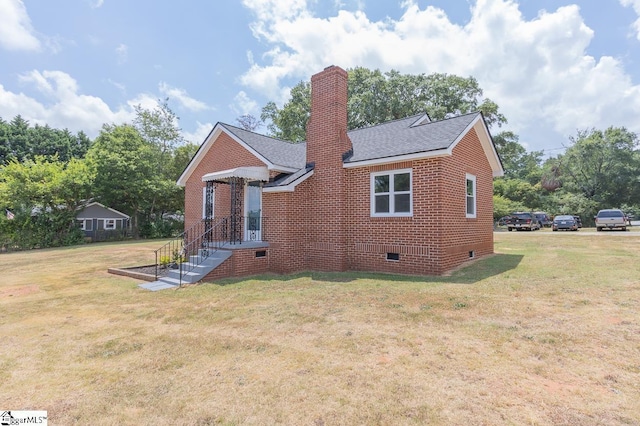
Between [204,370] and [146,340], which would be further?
[146,340]

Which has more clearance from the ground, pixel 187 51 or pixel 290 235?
pixel 187 51

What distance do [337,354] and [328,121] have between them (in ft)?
28.6

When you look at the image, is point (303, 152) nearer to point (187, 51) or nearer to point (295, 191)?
point (295, 191)

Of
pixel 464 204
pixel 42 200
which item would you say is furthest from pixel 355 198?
pixel 42 200

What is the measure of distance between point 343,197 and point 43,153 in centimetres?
4882

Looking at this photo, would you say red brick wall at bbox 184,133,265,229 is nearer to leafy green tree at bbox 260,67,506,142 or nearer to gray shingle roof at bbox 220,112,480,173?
gray shingle roof at bbox 220,112,480,173

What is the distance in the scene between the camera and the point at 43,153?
42.2 meters

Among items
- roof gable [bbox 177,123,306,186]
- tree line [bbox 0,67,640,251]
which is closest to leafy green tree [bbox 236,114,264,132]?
tree line [bbox 0,67,640,251]

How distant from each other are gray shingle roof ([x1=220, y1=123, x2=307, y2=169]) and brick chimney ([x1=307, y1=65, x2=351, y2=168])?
1131 mm

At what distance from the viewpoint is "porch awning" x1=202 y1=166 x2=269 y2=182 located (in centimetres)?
1080

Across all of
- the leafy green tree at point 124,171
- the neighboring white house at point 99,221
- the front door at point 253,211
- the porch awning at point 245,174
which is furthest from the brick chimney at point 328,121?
the neighboring white house at point 99,221

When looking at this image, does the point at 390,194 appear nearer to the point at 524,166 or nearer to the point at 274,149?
the point at 274,149

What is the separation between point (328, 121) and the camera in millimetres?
11297

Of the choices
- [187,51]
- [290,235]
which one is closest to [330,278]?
[290,235]
